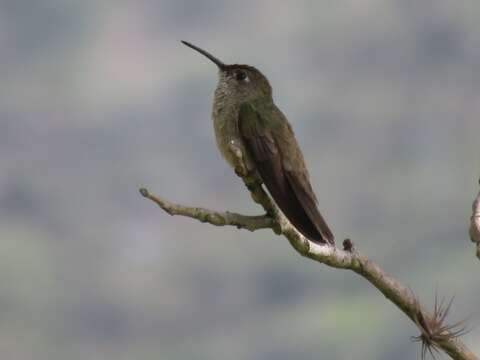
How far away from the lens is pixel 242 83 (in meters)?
6.76

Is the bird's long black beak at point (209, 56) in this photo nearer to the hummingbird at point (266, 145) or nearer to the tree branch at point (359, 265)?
the hummingbird at point (266, 145)

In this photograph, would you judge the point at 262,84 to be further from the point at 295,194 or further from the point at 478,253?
the point at 478,253

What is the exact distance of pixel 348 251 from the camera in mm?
5395

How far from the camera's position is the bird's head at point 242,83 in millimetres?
6536

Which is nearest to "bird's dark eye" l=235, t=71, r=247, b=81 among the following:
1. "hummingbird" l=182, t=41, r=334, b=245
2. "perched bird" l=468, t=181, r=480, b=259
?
"hummingbird" l=182, t=41, r=334, b=245

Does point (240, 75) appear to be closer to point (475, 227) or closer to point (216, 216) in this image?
point (216, 216)

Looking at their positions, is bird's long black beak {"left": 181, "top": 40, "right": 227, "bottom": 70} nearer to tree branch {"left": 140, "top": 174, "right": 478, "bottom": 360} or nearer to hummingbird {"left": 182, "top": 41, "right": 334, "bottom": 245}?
hummingbird {"left": 182, "top": 41, "right": 334, "bottom": 245}

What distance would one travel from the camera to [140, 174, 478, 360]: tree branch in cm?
514

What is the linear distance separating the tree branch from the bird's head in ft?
4.62

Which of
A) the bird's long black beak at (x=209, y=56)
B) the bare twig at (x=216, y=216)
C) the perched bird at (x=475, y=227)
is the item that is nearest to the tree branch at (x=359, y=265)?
the bare twig at (x=216, y=216)

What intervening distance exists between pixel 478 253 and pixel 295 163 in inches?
55.4

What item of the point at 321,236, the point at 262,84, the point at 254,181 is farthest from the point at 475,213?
the point at 262,84

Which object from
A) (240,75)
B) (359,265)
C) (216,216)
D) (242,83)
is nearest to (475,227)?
(359,265)

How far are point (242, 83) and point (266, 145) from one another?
1229 mm
